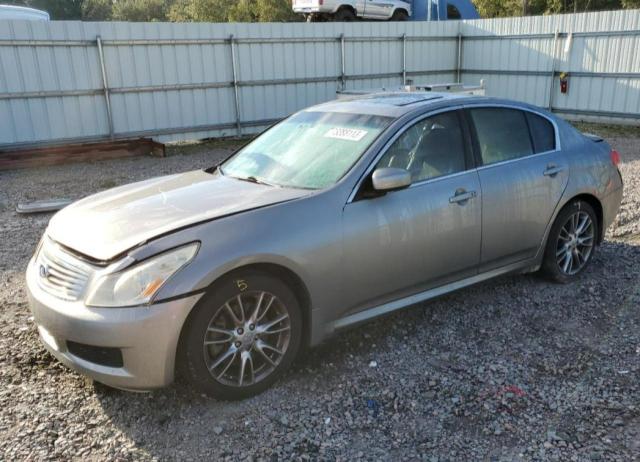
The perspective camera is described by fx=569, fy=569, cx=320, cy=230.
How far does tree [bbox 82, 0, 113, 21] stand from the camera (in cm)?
6812

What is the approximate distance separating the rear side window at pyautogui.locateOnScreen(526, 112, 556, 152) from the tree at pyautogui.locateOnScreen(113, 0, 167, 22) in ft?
220

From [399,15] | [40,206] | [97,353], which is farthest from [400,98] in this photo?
[399,15]

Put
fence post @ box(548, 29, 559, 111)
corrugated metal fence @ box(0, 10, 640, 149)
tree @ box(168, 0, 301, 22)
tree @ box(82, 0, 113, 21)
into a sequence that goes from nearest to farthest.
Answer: corrugated metal fence @ box(0, 10, 640, 149), fence post @ box(548, 29, 559, 111), tree @ box(168, 0, 301, 22), tree @ box(82, 0, 113, 21)

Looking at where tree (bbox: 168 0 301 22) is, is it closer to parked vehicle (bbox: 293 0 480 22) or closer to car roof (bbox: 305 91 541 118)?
parked vehicle (bbox: 293 0 480 22)

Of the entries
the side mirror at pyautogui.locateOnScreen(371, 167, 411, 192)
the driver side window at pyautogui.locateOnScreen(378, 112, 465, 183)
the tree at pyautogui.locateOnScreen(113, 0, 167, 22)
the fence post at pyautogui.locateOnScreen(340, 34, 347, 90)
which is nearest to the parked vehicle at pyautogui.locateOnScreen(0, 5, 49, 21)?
the fence post at pyautogui.locateOnScreen(340, 34, 347, 90)

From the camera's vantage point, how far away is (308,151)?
4078mm

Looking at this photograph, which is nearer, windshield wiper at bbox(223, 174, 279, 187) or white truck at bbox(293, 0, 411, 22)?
windshield wiper at bbox(223, 174, 279, 187)

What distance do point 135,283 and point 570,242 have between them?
372 centimetres

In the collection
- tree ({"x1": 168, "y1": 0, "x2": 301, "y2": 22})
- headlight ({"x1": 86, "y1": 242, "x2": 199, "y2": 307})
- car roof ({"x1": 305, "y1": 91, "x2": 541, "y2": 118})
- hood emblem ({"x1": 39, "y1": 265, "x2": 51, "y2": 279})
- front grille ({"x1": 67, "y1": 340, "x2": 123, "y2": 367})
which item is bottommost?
front grille ({"x1": 67, "y1": 340, "x2": 123, "y2": 367})

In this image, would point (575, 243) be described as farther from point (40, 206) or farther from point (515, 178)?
point (40, 206)

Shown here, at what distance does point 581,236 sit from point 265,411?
3.31 meters

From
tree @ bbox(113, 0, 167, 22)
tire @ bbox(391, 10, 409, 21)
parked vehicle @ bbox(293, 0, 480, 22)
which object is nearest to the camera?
parked vehicle @ bbox(293, 0, 480, 22)

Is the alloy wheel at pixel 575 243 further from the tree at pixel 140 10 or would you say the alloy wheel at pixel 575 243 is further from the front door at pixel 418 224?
the tree at pixel 140 10

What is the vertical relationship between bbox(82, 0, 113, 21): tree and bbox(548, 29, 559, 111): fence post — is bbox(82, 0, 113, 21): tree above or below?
above
